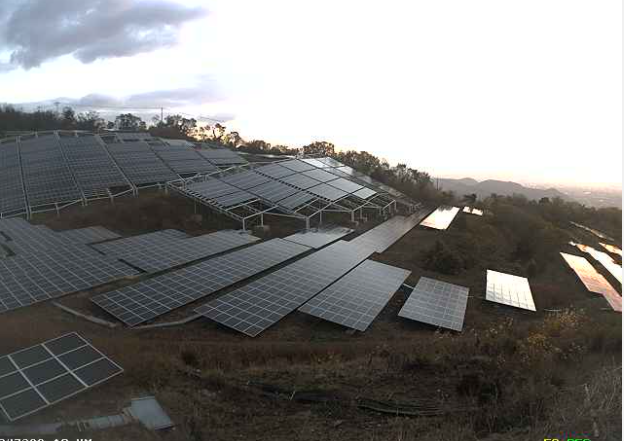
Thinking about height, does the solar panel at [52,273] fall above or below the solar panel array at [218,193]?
below

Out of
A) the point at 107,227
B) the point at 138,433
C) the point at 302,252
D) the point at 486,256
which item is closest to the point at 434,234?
the point at 486,256

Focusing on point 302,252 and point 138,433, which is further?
point 302,252

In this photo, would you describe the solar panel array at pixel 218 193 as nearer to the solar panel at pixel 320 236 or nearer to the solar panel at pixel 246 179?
the solar panel at pixel 246 179

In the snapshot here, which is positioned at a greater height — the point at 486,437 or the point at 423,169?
the point at 423,169

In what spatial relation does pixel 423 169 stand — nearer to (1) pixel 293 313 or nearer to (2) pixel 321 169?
(2) pixel 321 169

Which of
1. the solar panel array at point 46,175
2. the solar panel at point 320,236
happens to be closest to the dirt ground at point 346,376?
the solar panel at point 320,236

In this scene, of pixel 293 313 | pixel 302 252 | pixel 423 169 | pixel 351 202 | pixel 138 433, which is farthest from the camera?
pixel 423 169
